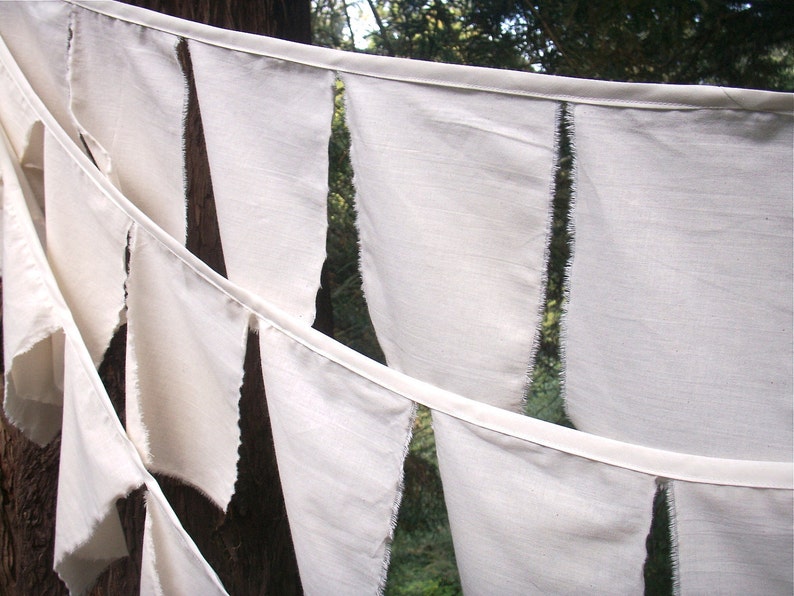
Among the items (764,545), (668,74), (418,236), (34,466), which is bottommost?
(34,466)

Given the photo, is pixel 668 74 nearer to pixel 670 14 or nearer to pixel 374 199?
pixel 670 14

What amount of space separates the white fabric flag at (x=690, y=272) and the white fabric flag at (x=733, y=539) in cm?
4

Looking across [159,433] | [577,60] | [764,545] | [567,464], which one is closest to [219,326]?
[159,433]

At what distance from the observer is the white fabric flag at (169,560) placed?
3.22 feet

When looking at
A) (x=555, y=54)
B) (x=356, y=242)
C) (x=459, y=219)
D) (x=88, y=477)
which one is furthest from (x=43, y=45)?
(x=555, y=54)

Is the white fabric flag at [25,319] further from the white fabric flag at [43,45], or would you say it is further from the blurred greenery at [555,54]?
the blurred greenery at [555,54]

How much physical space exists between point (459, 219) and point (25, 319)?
0.73m

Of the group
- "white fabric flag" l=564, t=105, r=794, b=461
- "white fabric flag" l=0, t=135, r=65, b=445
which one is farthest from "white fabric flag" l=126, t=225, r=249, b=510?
"white fabric flag" l=564, t=105, r=794, b=461

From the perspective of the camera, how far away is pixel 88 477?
3.50ft

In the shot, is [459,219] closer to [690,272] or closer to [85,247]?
[690,272]

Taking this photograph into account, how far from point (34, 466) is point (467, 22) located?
1.81 metres

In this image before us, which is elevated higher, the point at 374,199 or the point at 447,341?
the point at 374,199

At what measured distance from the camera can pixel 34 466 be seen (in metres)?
1.38

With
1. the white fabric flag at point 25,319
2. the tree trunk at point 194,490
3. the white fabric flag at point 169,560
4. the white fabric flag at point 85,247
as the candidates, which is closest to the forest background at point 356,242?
the tree trunk at point 194,490
